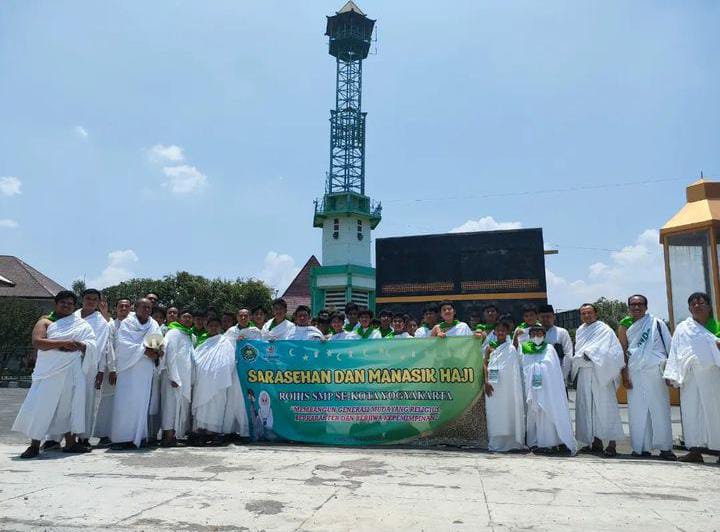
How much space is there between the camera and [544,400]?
6.28 metres

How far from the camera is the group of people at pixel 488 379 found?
5.96m

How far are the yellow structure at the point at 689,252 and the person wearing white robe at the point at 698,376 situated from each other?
297cm

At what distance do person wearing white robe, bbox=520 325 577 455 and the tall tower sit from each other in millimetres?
30028

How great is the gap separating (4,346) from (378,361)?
88.1 feet

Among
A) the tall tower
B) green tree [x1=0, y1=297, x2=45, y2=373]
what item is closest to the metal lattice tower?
the tall tower

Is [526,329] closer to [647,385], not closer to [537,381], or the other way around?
[537,381]

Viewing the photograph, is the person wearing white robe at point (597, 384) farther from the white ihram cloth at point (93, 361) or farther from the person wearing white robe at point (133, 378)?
the white ihram cloth at point (93, 361)

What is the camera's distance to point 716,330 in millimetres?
6035

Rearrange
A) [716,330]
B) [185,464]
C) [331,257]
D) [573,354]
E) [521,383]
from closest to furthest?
[185,464] → [716,330] → [521,383] → [573,354] → [331,257]

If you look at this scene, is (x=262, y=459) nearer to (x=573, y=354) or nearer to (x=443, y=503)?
(x=443, y=503)

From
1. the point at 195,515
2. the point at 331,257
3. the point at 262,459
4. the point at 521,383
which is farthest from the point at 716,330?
the point at 331,257

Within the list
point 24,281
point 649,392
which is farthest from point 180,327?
point 24,281

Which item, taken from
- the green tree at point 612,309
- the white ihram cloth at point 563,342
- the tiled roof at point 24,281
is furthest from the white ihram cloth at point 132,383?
the green tree at point 612,309

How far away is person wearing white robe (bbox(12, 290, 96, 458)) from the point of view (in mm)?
5820
